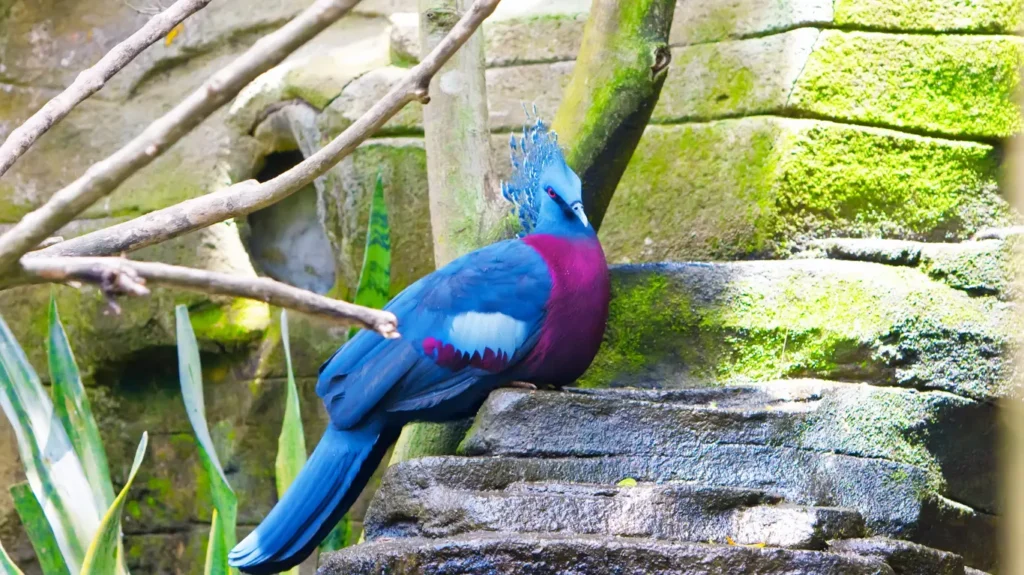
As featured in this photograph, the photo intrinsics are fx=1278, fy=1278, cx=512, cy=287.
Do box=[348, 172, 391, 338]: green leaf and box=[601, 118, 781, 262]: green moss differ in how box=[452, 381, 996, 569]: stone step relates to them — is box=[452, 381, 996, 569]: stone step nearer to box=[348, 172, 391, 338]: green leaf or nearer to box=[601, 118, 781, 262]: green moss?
box=[601, 118, 781, 262]: green moss

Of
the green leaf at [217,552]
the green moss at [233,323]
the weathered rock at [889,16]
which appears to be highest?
the weathered rock at [889,16]

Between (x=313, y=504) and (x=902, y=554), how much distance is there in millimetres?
1009

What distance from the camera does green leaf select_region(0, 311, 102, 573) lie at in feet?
9.28

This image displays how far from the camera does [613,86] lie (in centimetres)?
269

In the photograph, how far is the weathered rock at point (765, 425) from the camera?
2236mm

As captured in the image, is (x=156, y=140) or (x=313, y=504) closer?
(x=156, y=140)

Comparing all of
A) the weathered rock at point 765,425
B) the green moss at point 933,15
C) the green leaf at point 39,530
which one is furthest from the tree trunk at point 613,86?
the green leaf at point 39,530

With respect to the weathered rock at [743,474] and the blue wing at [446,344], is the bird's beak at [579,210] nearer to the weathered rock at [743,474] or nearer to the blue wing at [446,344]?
the blue wing at [446,344]

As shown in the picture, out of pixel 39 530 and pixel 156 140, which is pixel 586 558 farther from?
pixel 39 530

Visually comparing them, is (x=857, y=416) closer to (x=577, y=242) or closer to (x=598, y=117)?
(x=577, y=242)

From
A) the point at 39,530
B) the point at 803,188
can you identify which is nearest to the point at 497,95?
the point at 803,188

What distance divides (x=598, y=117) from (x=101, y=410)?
2075mm

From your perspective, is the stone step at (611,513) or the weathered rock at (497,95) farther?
the weathered rock at (497,95)

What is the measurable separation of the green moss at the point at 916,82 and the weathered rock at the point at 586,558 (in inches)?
56.7
